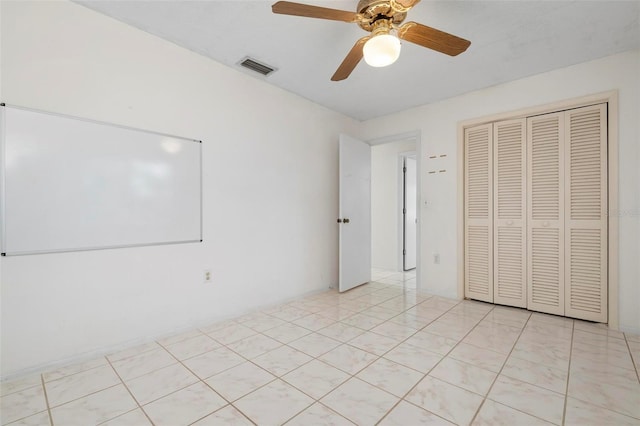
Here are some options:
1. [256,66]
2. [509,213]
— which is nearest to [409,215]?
[509,213]

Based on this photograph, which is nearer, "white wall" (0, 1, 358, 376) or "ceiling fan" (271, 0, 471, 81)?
"ceiling fan" (271, 0, 471, 81)

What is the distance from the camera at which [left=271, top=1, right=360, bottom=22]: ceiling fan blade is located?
4.98ft

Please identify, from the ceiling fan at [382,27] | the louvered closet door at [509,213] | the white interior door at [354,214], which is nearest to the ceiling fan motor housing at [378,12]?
the ceiling fan at [382,27]

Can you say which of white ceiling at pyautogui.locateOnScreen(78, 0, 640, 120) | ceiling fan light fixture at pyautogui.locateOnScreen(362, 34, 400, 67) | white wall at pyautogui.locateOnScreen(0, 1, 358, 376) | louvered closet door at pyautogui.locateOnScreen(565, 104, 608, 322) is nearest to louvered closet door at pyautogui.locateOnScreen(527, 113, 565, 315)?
louvered closet door at pyautogui.locateOnScreen(565, 104, 608, 322)

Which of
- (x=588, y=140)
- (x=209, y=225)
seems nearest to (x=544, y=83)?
(x=588, y=140)

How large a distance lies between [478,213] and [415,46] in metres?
2.01

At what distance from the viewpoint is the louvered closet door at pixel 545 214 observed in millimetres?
2830

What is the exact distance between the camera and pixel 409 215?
17.6ft

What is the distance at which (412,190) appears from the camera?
17.8 ft

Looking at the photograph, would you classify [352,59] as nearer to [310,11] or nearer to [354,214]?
[310,11]

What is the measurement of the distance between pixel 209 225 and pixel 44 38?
5.53 feet

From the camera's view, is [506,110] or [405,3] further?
[506,110]

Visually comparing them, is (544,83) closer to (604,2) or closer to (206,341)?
(604,2)

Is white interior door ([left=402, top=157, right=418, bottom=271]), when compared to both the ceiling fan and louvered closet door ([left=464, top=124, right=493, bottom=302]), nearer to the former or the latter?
louvered closet door ([left=464, top=124, right=493, bottom=302])
